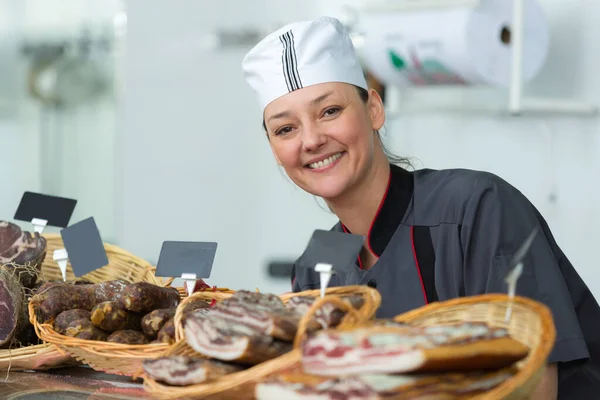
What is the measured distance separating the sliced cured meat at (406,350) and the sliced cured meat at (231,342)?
139 millimetres

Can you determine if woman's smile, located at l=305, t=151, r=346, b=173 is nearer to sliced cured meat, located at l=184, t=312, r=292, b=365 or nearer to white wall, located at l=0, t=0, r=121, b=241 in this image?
sliced cured meat, located at l=184, t=312, r=292, b=365

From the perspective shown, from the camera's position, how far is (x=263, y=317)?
1.21 metres

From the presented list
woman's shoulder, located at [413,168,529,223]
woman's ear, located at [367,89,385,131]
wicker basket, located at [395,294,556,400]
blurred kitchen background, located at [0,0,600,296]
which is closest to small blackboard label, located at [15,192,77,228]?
woman's ear, located at [367,89,385,131]

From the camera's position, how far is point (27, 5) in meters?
4.17

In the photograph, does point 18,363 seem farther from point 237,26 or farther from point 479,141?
point 237,26

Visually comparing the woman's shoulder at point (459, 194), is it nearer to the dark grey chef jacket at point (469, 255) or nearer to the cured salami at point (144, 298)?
the dark grey chef jacket at point (469, 255)

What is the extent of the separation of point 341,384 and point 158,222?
3.08m

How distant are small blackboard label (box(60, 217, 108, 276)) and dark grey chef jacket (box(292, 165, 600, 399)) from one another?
492 mm

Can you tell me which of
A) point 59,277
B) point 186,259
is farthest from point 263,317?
point 59,277

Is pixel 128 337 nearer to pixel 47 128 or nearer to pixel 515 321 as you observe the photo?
pixel 515 321

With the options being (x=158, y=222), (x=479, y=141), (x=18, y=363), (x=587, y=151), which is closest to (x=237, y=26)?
(x=158, y=222)

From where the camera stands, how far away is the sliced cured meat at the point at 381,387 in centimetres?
100

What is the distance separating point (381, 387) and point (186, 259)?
785mm

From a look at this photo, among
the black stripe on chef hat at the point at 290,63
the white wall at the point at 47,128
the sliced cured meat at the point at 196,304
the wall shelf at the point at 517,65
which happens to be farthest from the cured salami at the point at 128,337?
the white wall at the point at 47,128
